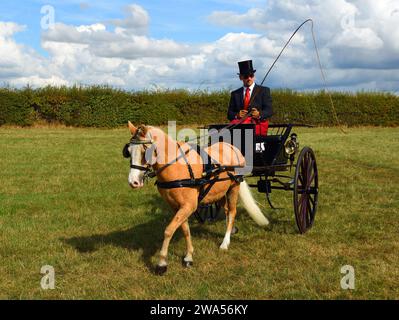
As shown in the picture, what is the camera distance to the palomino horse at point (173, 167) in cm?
536

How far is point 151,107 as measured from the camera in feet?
107

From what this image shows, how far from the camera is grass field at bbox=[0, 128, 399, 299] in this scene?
212 inches

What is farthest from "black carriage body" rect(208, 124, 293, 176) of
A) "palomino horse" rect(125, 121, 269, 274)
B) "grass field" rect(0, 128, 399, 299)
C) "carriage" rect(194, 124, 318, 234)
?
"grass field" rect(0, 128, 399, 299)

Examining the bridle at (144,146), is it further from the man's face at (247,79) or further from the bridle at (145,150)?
the man's face at (247,79)

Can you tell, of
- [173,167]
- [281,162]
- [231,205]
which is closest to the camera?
[173,167]

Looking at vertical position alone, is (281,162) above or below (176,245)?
above

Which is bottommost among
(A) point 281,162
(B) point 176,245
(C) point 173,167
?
(B) point 176,245

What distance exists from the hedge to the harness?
82.6ft

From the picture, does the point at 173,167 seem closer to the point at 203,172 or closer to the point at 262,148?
the point at 203,172

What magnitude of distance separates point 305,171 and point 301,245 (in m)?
1.55

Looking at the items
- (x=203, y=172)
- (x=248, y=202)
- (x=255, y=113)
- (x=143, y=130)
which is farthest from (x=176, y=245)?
(x=143, y=130)

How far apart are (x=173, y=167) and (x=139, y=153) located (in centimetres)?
56

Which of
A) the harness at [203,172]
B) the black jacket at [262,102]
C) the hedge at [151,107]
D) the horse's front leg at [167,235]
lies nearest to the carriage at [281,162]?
the black jacket at [262,102]

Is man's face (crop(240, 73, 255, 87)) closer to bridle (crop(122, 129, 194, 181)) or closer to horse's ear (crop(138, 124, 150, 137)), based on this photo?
bridle (crop(122, 129, 194, 181))
